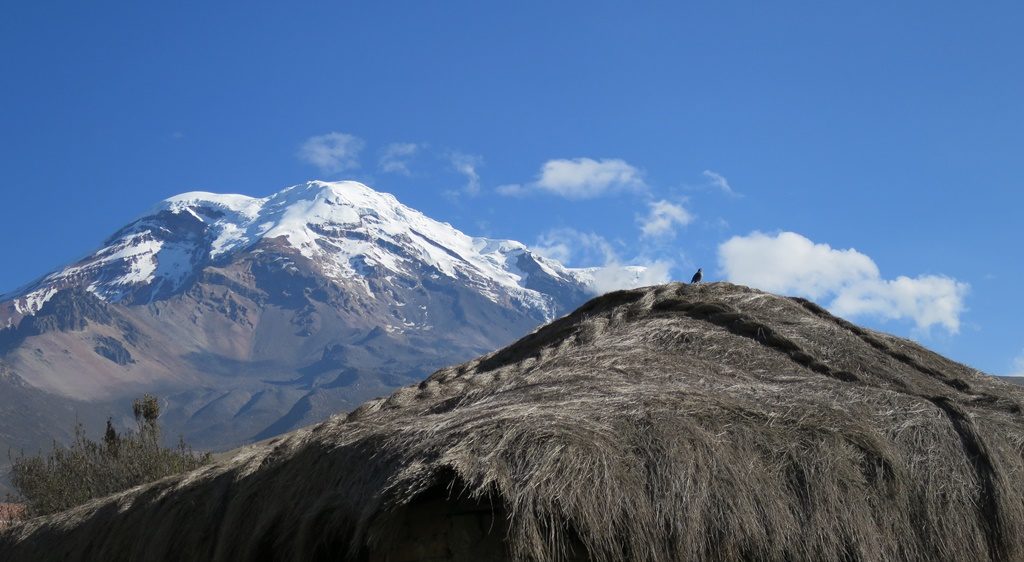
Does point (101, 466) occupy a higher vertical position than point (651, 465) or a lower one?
higher

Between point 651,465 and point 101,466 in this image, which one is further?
point 101,466

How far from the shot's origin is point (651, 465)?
6.18 meters

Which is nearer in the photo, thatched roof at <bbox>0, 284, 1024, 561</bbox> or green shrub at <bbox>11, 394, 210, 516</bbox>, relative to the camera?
thatched roof at <bbox>0, 284, 1024, 561</bbox>

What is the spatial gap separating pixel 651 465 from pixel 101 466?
13.2 m

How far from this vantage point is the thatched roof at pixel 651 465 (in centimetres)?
588

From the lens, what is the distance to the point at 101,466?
17.2 meters

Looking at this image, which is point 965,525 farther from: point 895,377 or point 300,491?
point 300,491

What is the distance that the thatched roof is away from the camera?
5875mm

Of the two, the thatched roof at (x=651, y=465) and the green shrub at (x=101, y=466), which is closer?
the thatched roof at (x=651, y=465)

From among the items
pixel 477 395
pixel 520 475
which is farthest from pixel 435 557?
pixel 477 395

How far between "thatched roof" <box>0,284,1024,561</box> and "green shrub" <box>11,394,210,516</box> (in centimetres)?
725

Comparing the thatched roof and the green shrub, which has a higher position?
the green shrub

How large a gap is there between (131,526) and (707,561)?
5.28 metres

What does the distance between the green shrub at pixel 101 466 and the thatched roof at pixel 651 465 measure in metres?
7.25
